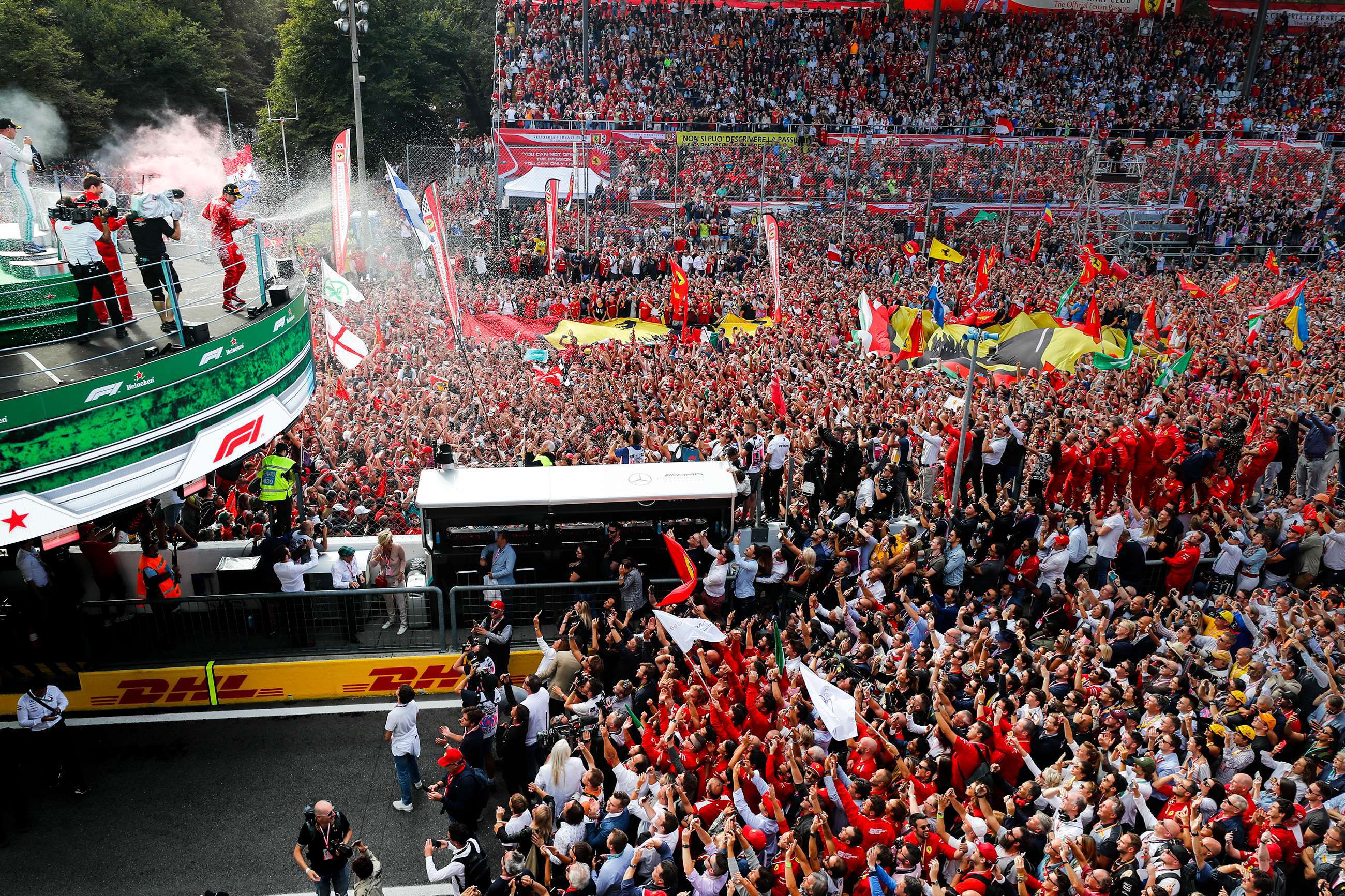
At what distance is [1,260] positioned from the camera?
429 inches

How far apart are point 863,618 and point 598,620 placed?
2857 millimetres

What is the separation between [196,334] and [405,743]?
14.8 ft

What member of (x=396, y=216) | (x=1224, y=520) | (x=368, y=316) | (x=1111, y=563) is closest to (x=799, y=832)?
(x=1111, y=563)

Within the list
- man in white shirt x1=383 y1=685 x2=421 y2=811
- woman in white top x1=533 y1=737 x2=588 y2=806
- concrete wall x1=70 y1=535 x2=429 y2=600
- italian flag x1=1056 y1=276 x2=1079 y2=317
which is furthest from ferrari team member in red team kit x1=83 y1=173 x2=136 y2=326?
italian flag x1=1056 y1=276 x2=1079 y2=317

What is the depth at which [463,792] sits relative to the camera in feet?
27.6

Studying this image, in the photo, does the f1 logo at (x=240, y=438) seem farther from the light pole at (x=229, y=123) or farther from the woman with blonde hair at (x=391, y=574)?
the light pole at (x=229, y=123)

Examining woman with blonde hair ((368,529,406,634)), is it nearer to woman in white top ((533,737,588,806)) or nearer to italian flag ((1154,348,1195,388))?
woman in white top ((533,737,588,806))

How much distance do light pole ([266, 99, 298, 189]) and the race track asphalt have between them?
41.5 metres

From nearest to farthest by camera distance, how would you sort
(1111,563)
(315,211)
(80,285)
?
(80,285) < (1111,563) < (315,211)

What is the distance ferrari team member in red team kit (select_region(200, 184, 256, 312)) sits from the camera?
10.9 meters

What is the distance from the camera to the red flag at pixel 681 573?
10336 mm

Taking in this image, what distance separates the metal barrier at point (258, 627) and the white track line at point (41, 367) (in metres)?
2.94

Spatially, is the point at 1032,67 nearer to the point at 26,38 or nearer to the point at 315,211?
the point at 315,211

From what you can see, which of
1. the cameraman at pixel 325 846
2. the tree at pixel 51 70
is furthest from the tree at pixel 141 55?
the cameraman at pixel 325 846
